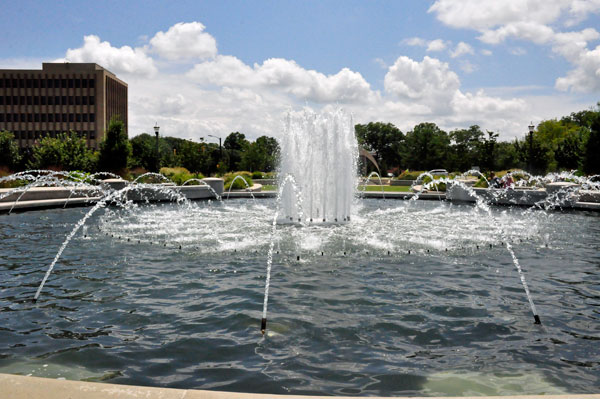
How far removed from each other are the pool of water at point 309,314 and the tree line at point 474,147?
36.6m

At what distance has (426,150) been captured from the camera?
89312 millimetres

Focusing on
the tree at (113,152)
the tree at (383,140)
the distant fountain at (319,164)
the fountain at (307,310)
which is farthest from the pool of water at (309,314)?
the tree at (383,140)

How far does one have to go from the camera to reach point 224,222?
16547mm

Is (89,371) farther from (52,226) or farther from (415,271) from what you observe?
(52,226)

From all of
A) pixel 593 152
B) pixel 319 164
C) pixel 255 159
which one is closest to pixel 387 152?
pixel 255 159

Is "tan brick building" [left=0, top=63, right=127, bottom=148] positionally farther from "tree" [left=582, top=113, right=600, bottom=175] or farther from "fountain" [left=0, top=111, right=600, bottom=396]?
"fountain" [left=0, top=111, right=600, bottom=396]

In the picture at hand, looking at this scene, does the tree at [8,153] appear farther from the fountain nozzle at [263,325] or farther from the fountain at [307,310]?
the fountain nozzle at [263,325]

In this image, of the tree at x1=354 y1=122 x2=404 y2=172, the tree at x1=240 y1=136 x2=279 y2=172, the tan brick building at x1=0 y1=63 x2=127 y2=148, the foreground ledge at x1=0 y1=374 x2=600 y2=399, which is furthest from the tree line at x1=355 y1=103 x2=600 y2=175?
the tan brick building at x1=0 y1=63 x2=127 y2=148

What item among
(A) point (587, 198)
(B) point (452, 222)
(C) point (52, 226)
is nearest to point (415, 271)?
(B) point (452, 222)

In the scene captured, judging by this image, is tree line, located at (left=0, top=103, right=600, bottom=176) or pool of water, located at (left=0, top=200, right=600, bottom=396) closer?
pool of water, located at (left=0, top=200, right=600, bottom=396)

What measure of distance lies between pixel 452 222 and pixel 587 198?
10167mm

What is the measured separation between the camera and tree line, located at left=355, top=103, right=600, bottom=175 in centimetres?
5528

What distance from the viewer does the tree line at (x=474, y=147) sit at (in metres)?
55.3

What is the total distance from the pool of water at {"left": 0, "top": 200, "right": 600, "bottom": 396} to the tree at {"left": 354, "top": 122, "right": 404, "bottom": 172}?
326 ft
